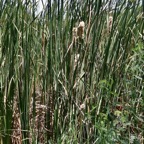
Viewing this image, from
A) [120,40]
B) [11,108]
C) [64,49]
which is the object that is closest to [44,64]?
[64,49]

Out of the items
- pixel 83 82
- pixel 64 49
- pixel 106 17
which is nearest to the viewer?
pixel 83 82

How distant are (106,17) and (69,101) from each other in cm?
61


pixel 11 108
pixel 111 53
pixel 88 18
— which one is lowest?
pixel 11 108

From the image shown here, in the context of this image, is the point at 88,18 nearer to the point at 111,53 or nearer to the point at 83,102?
the point at 111,53

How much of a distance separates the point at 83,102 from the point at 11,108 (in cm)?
40

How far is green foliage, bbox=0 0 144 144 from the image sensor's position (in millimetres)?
2086

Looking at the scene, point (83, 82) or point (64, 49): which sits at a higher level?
point (64, 49)

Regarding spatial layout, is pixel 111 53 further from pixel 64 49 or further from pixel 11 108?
pixel 11 108

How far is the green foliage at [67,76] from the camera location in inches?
82.1

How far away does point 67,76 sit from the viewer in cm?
219

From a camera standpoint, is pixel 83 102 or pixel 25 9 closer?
pixel 83 102

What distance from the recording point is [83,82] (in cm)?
210

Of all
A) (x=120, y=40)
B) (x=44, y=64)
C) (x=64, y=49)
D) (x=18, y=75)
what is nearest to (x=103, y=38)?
(x=120, y=40)

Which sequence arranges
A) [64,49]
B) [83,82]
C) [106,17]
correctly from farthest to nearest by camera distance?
[106,17] → [64,49] → [83,82]
